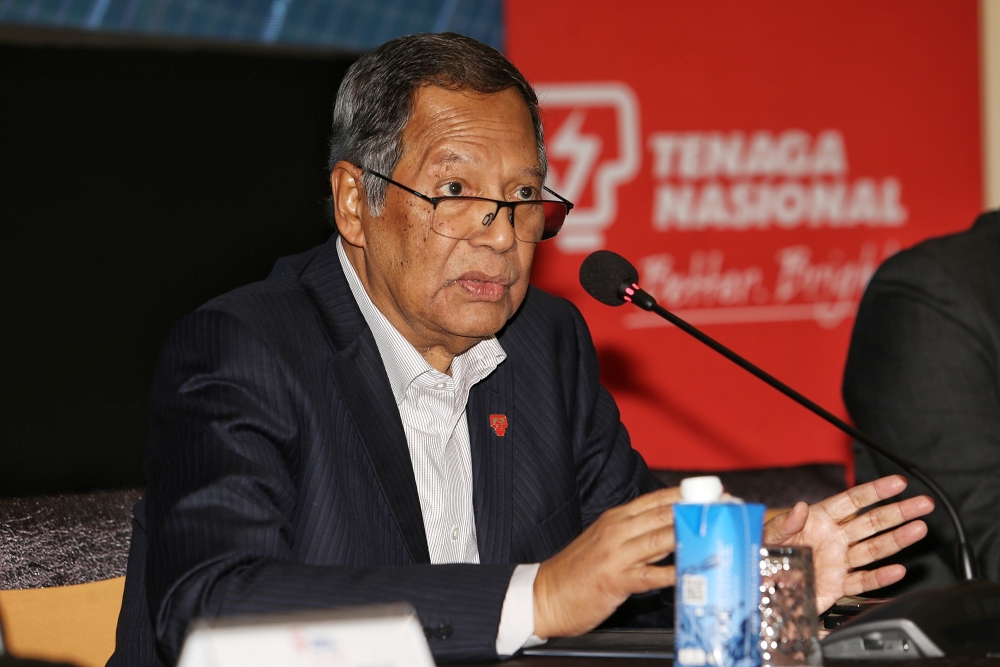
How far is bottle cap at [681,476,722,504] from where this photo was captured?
42.6 inches

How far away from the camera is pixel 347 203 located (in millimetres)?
2016

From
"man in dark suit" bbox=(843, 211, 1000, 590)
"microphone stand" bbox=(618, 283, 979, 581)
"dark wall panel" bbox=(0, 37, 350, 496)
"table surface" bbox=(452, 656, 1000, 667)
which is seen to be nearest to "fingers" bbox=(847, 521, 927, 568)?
"microphone stand" bbox=(618, 283, 979, 581)

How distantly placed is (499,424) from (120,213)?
1744 millimetres

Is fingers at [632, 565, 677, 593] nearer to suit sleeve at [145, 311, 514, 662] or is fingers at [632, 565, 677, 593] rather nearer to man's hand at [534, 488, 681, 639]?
man's hand at [534, 488, 681, 639]

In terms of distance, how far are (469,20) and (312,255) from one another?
1.79 m

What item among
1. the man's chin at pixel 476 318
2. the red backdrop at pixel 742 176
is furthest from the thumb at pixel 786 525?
the red backdrop at pixel 742 176

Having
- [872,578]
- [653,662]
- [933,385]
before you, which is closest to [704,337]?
[872,578]

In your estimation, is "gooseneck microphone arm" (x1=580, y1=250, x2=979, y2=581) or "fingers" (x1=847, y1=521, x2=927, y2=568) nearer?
"fingers" (x1=847, y1=521, x2=927, y2=568)

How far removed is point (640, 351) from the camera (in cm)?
389

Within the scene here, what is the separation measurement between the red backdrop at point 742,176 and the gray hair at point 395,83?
5.85ft

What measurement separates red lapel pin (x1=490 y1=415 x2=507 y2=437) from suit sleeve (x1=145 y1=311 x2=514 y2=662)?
1.33 ft

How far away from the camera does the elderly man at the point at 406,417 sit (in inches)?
55.1

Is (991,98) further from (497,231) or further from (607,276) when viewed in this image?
(497,231)

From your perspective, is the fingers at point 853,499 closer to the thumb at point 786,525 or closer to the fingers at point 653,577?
the thumb at point 786,525
